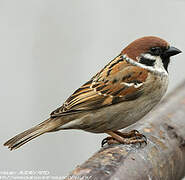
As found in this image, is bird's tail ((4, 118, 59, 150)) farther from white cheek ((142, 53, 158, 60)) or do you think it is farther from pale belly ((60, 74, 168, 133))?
white cheek ((142, 53, 158, 60))

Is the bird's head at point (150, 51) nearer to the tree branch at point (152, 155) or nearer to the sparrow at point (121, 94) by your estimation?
the sparrow at point (121, 94)

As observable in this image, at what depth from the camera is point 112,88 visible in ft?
8.22

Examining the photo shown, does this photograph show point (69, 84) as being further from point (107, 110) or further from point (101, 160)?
point (101, 160)

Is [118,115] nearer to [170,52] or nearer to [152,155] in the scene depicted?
[170,52]

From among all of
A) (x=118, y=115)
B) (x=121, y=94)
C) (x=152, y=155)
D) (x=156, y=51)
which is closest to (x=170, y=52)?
(x=156, y=51)

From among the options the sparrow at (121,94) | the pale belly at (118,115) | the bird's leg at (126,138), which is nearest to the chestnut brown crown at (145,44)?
the sparrow at (121,94)

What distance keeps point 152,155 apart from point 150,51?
871mm

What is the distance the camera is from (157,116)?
7.63 feet

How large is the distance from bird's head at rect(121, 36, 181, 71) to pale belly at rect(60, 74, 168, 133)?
179 millimetres

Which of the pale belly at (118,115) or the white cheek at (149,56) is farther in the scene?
the white cheek at (149,56)

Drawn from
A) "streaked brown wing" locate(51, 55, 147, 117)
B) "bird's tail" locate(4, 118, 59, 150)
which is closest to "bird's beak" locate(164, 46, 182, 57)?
"streaked brown wing" locate(51, 55, 147, 117)

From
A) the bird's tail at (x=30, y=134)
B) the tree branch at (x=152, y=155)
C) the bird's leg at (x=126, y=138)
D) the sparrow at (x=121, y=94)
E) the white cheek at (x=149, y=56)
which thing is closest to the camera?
the tree branch at (x=152, y=155)

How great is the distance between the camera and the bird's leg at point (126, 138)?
2.05 metres

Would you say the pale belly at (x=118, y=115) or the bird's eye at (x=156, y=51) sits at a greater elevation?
the bird's eye at (x=156, y=51)
